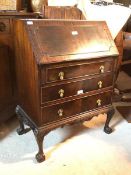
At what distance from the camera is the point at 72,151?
1.82 metres

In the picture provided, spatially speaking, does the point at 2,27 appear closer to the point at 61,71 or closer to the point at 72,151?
the point at 61,71

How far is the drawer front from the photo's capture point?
57.4 inches

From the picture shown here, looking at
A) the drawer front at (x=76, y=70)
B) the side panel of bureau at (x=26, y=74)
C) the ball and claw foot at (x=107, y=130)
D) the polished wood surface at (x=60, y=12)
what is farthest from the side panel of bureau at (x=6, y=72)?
the ball and claw foot at (x=107, y=130)

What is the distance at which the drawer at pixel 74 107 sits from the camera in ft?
5.19

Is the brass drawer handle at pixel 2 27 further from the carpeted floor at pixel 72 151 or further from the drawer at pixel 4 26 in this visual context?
the carpeted floor at pixel 72 151

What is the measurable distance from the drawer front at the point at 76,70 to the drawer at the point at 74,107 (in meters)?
0.21

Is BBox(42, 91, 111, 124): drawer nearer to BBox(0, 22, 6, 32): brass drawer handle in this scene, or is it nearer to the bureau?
the bureau

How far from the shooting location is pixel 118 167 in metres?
1.67

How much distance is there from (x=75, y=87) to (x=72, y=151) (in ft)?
1.90

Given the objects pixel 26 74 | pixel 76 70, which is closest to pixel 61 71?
pixel 76 70

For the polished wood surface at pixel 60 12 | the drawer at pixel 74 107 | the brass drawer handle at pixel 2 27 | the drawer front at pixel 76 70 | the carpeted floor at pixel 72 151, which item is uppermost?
the polished wood surface at pixel 60 12

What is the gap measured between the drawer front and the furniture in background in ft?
1.74

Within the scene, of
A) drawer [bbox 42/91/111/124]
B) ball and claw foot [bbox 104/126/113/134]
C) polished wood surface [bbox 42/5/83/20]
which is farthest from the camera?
ball and claw foot [bbox 104/126/113/134]

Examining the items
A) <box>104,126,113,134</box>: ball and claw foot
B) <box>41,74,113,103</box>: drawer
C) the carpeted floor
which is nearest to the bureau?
<box>41,74,113,103</box>: drawer
